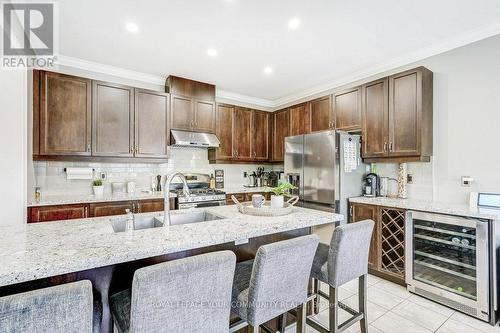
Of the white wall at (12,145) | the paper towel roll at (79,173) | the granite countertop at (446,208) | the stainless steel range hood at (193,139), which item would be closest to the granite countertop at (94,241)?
the white wall at (12,145)

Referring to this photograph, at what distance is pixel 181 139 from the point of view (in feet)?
12.6

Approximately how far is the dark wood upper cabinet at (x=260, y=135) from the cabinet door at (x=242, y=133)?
0.12 m

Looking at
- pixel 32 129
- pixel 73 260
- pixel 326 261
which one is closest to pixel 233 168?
pixel 32 129

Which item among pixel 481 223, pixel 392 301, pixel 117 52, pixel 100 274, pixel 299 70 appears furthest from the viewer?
pixel 299 70

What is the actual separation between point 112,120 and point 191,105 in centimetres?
118

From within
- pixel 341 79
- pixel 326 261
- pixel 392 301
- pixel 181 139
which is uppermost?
pixel 341 79

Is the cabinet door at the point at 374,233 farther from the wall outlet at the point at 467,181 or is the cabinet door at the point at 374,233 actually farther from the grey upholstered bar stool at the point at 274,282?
the grey upholstered bar stool at the point at 274,282

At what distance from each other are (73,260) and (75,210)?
2.34 m

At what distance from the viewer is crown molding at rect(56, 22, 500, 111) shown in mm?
2730

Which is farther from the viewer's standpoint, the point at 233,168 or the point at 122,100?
the point at 233,168

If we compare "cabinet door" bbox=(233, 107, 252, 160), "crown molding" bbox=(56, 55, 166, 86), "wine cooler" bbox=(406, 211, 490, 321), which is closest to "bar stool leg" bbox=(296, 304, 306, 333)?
"wine cooler" bbox=(406, 211, 490, 321)

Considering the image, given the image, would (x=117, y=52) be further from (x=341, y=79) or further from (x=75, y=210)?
(x=341, y=79)

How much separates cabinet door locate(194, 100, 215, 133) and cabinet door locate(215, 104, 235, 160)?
0.14 metres

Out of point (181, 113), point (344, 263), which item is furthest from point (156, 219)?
point (181, 113)
